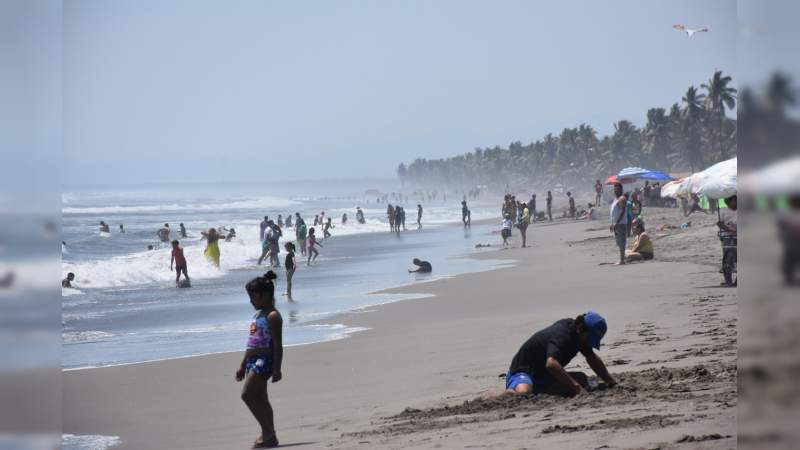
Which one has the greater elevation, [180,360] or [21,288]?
[21,288]

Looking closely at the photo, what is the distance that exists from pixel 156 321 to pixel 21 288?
12359 mm

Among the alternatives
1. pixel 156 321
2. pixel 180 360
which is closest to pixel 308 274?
pixel 156 321

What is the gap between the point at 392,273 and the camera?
20406 millimetres

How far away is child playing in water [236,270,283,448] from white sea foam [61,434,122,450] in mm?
1170

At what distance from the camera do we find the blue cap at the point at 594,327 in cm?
580

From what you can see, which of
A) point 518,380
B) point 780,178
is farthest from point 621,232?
point 780,178

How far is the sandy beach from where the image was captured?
496cm

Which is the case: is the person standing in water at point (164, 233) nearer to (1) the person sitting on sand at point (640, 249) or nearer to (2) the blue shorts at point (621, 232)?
(1) the person sitting on sand at point (640, 249)

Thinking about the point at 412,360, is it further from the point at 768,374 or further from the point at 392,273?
the point at 392,273

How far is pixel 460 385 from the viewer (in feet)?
23.4

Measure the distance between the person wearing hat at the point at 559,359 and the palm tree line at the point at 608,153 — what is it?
124 feet

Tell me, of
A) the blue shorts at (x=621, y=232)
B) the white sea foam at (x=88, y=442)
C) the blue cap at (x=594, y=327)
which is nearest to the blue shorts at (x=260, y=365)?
the white sea foam at (x=88, y=442)

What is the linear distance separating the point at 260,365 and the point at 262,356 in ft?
0.18

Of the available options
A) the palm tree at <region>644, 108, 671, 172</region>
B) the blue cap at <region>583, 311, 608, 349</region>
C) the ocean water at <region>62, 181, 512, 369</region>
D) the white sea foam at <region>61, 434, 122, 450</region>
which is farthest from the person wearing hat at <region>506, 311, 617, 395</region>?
the palm tree at <region>644, 108, 671, 172</region>
